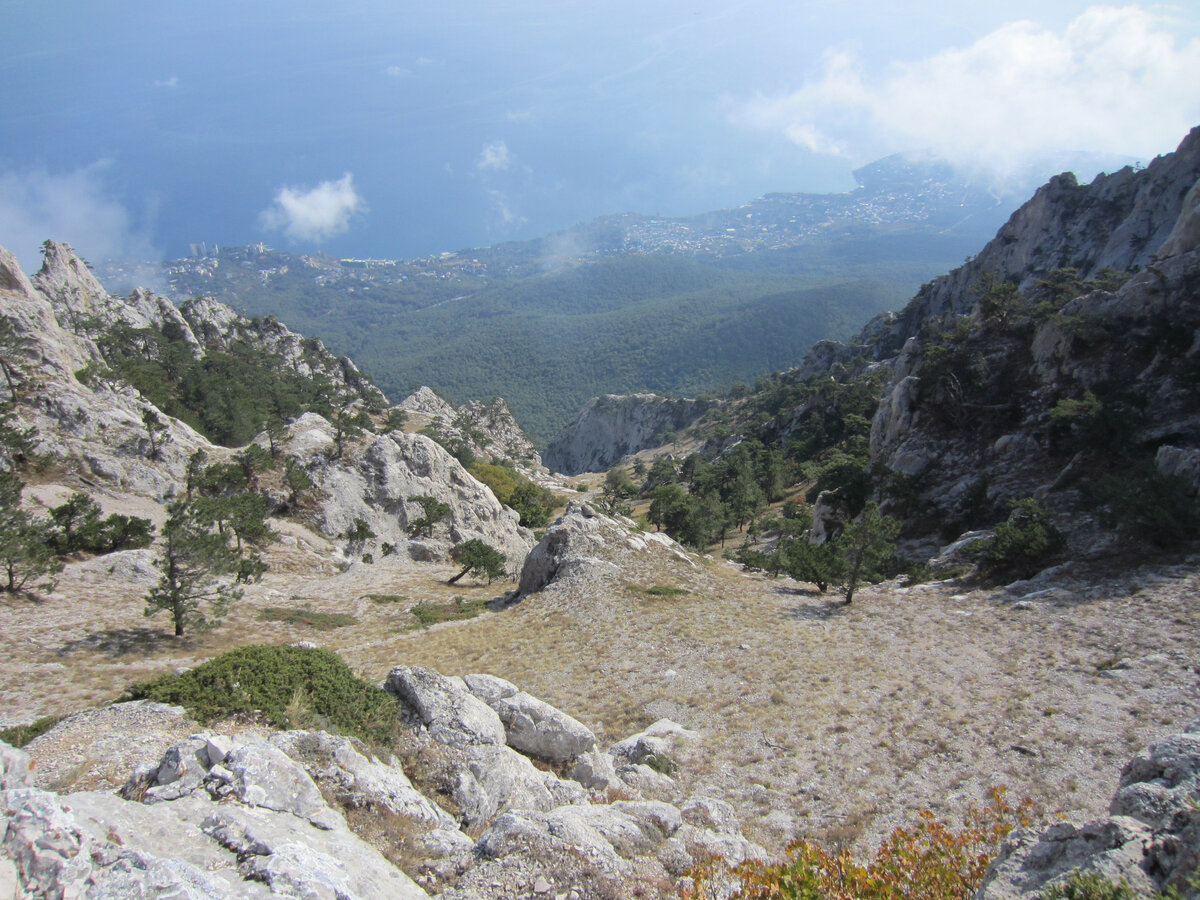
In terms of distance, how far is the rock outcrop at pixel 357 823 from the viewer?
4.46 metres

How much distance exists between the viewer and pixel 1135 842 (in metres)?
5.16

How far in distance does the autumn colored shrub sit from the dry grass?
1.66m

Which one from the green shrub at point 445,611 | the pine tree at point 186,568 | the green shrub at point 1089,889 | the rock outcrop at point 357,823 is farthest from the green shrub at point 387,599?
the green shrub at point 1089,889

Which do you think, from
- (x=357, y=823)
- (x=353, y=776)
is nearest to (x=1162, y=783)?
(x=357, y=823)

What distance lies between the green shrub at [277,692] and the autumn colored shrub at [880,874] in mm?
5442

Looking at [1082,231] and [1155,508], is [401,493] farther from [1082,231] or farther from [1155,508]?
[1082,231]

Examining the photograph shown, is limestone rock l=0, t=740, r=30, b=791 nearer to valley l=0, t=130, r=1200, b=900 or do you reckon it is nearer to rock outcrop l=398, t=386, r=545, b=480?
valley l=0, t=130, r=1200, b=900

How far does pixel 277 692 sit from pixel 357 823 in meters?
2.77

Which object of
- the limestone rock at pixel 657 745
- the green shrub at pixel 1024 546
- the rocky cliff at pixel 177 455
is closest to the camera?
the limestone rock at pixel 657 745

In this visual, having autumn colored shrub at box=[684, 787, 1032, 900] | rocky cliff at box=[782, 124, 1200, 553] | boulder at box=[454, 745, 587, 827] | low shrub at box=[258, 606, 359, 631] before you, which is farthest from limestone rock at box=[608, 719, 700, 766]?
rocky cliff at box=[782, 124, 1200, 553]

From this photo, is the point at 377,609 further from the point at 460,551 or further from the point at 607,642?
the point at 607,642

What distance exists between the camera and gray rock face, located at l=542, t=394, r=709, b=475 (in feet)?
550

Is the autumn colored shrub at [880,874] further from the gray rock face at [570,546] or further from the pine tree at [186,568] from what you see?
the pine tree at [186,568]

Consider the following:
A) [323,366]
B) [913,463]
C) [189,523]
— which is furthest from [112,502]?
[323,366]
